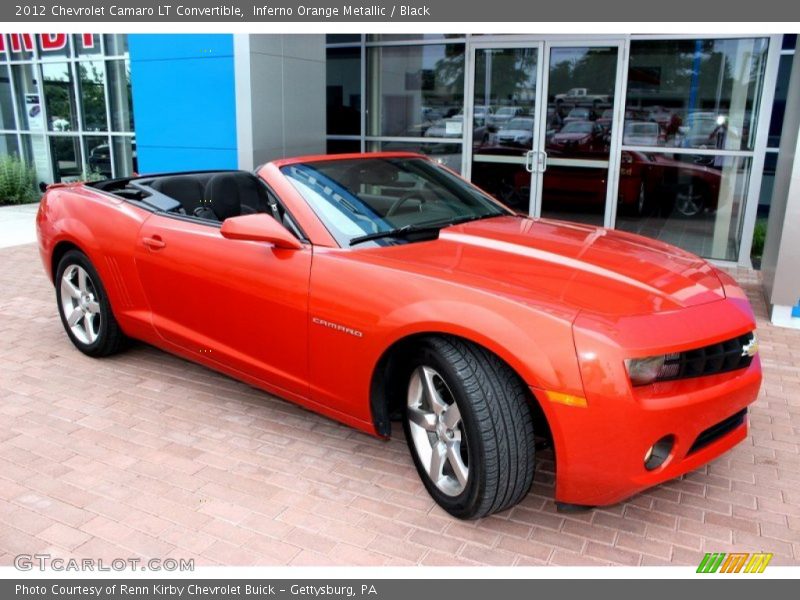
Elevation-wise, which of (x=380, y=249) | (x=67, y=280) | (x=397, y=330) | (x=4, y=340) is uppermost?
(x=380, y=249)

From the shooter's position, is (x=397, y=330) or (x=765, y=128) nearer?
(x=397, y=330)

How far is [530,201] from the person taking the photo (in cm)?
952

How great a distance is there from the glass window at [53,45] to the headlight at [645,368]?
1442 cm

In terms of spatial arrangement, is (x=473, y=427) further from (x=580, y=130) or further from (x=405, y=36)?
(x=405, y=36)

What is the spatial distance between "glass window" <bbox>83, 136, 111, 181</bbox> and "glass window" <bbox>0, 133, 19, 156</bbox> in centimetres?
247

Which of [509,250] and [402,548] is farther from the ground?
[509,250]

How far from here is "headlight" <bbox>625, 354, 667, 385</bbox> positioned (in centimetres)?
258

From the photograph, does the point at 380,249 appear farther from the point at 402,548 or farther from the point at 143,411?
the point at 143,411

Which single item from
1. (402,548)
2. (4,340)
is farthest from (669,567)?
(4,340)

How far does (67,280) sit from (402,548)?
3.51m

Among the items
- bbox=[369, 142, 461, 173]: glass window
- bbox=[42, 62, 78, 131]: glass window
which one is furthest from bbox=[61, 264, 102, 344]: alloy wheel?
bbox=[42, 62, 78, 131]: glass window

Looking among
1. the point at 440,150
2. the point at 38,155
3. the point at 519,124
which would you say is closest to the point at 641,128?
the point at 519,124

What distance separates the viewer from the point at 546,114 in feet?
30.1

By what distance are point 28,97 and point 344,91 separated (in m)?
8.21
